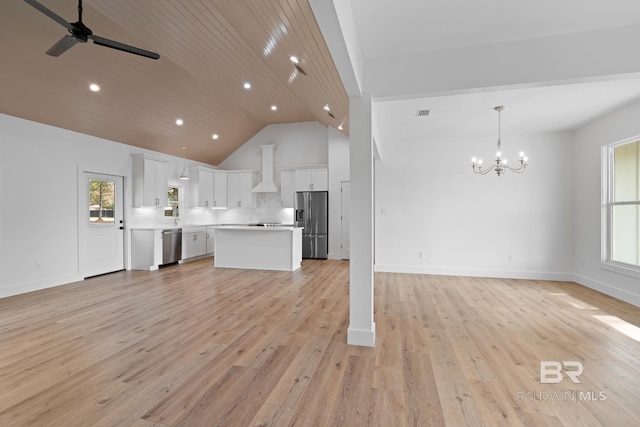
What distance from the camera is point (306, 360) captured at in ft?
8.02

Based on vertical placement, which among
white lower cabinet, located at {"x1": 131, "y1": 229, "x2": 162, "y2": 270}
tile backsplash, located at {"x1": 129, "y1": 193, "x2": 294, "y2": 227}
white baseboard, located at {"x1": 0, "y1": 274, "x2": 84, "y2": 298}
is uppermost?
tile backsplash, located at {"x1": 129, "y1": 193, "x2": 294, "y2": 227}

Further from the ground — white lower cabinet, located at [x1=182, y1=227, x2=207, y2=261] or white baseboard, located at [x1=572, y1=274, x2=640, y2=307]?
white lower cabinet, located at [x1=182, y1=227, x2=207, y2=261]

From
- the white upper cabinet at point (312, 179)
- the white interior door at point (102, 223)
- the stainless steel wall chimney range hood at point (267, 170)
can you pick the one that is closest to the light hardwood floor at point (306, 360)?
the white interior door at point (102, 223)

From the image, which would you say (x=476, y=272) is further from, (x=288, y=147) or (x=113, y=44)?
(x=113, y=44)

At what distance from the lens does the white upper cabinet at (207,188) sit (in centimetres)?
822

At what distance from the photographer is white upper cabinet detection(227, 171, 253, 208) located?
8.80 m

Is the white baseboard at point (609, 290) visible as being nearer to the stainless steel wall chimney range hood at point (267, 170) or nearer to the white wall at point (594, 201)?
the white wall at point (594, 201)

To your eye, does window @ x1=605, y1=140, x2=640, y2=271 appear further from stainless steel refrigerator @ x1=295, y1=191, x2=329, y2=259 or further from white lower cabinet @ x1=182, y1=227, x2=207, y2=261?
white lower cabinet @ x1=182, y1=227, x2=207, y2=261

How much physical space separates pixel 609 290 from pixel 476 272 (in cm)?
188

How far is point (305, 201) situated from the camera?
26.5ft

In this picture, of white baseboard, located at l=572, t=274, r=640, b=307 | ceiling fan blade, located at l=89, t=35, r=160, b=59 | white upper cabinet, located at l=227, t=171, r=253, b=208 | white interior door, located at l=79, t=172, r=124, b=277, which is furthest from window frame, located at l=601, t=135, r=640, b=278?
white interior door, located at l=79, t=172, r=124, b=277

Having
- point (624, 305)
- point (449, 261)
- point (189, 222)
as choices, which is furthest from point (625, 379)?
point (189, 222)

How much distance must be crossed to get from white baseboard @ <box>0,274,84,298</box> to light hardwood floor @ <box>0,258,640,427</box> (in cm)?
27

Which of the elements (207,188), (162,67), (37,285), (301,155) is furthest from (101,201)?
(301,155)
